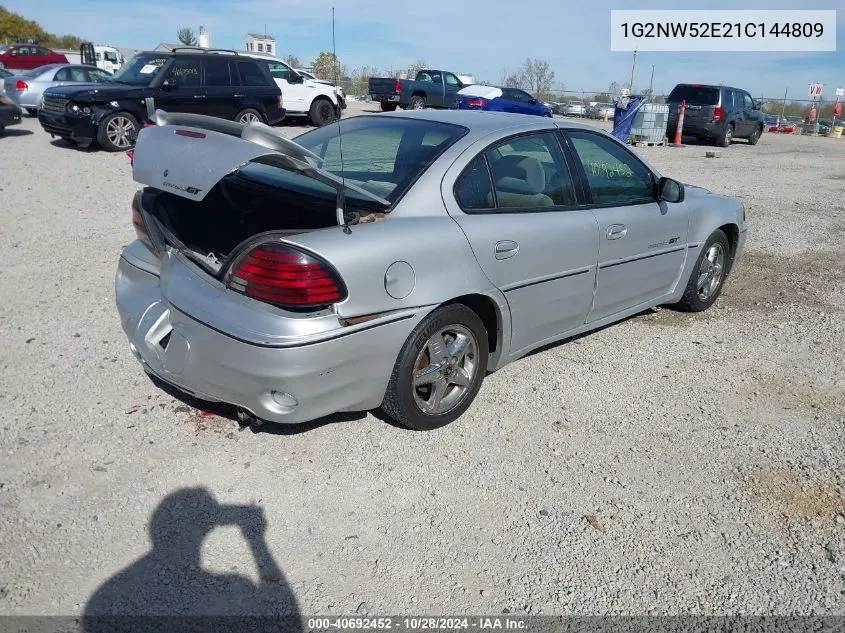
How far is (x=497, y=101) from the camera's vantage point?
22672mm

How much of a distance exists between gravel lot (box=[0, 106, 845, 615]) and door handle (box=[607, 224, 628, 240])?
0.85 meters

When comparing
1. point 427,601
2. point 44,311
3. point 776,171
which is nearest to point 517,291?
point 427,601

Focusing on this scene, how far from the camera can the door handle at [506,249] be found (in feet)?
11.8

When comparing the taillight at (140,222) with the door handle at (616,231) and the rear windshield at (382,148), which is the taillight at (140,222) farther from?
the door handle at (616,231)

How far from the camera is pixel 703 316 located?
5.65 m

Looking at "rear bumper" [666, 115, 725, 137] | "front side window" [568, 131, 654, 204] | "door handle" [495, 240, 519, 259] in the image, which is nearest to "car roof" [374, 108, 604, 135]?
"front side window" [568, 131, 654, 204]

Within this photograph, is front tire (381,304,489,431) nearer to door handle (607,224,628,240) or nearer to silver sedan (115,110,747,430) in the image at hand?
silver sedan (115,110,747,430)

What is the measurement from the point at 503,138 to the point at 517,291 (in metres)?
0.85

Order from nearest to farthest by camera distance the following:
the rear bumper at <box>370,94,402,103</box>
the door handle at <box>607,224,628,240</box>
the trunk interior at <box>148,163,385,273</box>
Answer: the trunk interior at <box>148,163,385,273</box>, the door handle at <box>607,224,628,240</box>, the rear bumper at <box>370,94,402,103</box>

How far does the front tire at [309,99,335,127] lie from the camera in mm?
18453

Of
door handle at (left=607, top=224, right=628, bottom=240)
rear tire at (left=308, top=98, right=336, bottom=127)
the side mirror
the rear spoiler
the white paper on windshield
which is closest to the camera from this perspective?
the rear spoiler

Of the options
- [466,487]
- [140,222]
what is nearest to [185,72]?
[140,222]

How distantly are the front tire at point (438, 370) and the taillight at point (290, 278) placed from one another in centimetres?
55

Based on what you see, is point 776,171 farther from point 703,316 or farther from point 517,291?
point 517,291
